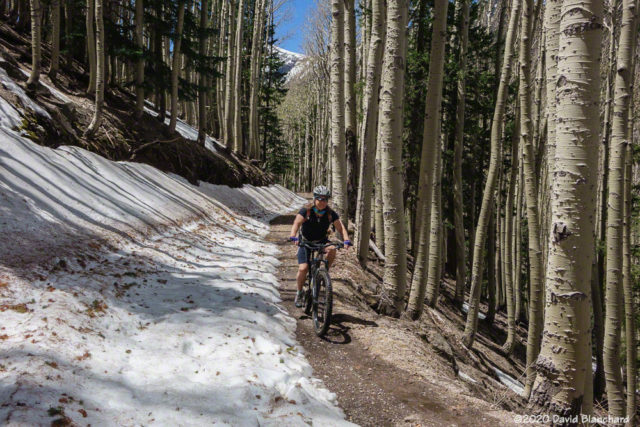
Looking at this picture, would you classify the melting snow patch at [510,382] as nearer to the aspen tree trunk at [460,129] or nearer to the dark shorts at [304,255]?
the aspen tree trunk at [460,129]

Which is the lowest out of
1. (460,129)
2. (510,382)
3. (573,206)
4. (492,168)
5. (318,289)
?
(510,382)

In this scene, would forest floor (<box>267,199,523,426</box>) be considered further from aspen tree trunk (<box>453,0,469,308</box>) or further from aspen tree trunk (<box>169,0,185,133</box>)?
aspen tree trunk (<box>169,0,185,133</box>)

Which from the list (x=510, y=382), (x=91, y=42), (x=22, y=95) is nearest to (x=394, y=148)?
(x=510, y=382)

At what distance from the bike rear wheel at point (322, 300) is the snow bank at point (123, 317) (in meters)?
0.44

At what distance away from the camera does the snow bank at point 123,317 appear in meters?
3.02

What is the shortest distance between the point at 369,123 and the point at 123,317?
605 cm

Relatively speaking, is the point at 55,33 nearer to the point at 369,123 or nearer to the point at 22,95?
the point at 22,95

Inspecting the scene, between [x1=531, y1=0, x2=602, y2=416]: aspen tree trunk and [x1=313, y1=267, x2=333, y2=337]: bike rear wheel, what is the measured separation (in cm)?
260

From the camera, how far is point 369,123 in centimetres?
825

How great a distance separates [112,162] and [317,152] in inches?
1315

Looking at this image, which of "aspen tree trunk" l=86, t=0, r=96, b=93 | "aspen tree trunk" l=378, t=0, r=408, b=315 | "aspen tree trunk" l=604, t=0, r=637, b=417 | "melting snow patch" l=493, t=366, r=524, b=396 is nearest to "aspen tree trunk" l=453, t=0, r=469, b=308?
"melting snow patch" l=493, t=366, r=524, b=396

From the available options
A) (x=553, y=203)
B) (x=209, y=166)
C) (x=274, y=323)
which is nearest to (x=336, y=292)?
(x=274, y=323)

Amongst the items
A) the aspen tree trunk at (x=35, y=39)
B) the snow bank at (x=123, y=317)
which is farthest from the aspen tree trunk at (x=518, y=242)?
the aspen tree trunk at (x=35, y=39)

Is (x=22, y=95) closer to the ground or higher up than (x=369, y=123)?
higher up
